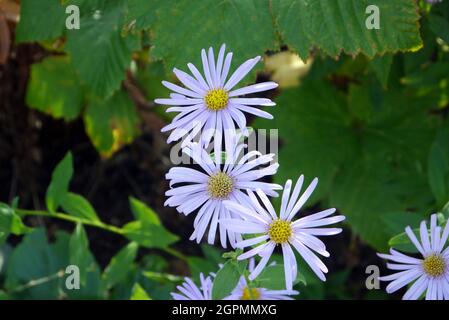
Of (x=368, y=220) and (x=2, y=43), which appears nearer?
(x=2, y=43)

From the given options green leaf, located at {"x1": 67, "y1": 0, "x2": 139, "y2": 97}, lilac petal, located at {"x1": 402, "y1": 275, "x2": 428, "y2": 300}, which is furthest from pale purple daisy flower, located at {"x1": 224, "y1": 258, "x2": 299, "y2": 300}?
green leaf, located at {"x1": 67, "y1": 0, "x2": 139, "y2": 97}

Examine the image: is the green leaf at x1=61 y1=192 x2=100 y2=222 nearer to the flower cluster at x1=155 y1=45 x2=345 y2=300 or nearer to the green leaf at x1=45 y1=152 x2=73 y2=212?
the green leaf at x1=45 y1=152 x2=73 y2=212

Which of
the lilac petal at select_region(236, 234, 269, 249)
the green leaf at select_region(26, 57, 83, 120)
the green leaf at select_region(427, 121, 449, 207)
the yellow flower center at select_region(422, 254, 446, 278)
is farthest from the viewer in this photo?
the green leaf at select_region(26, 57, 83, 120)

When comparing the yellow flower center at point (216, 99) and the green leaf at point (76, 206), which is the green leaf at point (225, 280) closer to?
the yellow flower center at point (216, 99)

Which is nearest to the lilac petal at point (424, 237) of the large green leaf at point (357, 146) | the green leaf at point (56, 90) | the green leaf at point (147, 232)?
the large green leaf at point (357, 146)

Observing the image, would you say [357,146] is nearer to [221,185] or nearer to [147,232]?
[147,232]

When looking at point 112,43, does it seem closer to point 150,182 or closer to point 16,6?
point 16,6
